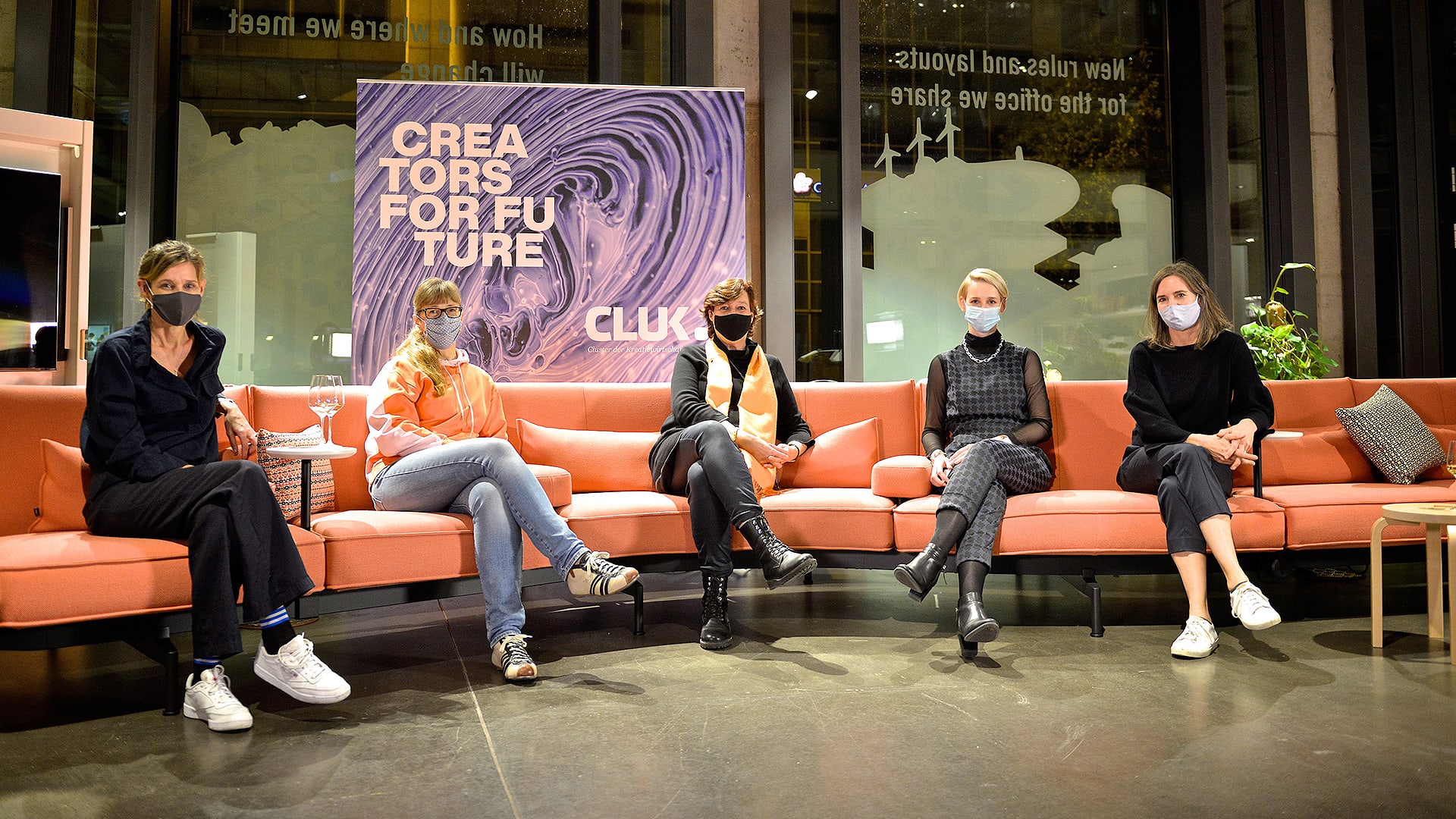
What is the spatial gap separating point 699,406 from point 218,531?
1.73 metres

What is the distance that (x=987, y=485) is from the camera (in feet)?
11.3

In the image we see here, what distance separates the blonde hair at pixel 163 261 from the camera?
112 inches

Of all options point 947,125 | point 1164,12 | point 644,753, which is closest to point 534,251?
point 947,125

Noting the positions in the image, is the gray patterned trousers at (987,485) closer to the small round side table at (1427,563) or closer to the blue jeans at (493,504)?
the small round side table at (1427,563)

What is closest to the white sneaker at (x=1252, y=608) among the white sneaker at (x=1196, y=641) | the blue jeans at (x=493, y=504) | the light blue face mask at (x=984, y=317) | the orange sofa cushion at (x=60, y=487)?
the white sneaker at (x=1196, y=641)

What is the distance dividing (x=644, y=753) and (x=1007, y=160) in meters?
4.74

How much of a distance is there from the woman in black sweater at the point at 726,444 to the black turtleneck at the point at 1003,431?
49 centimetres

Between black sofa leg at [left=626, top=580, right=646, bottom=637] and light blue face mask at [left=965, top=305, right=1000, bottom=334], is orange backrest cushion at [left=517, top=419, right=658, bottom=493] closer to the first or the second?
black sofa leg at [left=626, top=580, right=646, bottom=637]

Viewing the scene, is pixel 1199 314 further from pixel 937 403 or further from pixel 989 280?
pixel 937 403

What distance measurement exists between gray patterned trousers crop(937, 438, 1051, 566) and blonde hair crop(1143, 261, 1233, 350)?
62 centimetres

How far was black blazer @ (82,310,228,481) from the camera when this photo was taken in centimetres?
270

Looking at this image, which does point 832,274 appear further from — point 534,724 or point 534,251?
point 534,724

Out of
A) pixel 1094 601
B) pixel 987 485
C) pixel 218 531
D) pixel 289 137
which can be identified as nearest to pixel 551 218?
pixel 289 137

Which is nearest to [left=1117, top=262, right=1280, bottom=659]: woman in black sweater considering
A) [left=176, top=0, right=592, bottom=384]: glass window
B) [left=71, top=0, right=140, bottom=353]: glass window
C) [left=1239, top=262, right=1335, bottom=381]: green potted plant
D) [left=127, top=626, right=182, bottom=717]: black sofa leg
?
[left=1239, top=262, right=1335, bottom=381]: green potted plant
